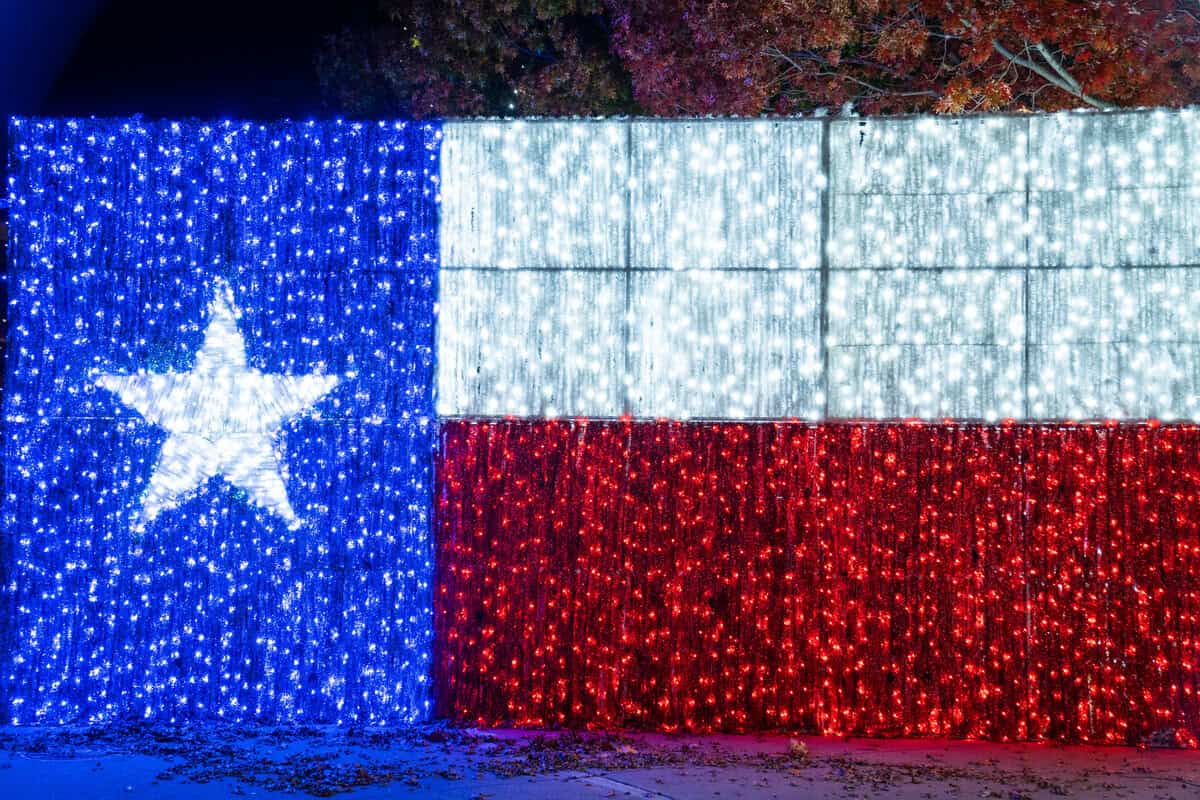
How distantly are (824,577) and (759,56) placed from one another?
25.3ft

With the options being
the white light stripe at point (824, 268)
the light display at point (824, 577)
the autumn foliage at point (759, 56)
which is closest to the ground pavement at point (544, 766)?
the light display at point (824, 577)

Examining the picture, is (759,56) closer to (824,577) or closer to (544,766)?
(824,577)

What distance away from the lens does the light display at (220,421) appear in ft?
24.0

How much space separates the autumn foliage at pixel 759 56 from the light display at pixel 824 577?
6.32m

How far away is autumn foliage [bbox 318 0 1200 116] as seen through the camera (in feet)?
38.8

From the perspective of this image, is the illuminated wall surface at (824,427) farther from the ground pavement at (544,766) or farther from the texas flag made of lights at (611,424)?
the ground pavement at (544,766)

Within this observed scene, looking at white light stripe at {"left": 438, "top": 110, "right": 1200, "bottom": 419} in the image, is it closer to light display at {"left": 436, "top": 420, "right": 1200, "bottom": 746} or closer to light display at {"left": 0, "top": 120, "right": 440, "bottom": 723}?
light display at {"left": 436, "top": 420, "right": 1200, "bottom": 746}

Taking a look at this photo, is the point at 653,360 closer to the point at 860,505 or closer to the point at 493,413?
the point at 493,413

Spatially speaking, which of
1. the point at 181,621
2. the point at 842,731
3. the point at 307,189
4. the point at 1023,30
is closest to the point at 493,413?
the point at 307,189

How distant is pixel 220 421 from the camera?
743cm

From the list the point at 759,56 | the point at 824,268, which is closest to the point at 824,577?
the point at 824,268

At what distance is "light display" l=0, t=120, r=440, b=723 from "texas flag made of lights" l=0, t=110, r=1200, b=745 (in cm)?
2

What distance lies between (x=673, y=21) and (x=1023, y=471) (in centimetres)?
835

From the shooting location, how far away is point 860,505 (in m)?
7.17
